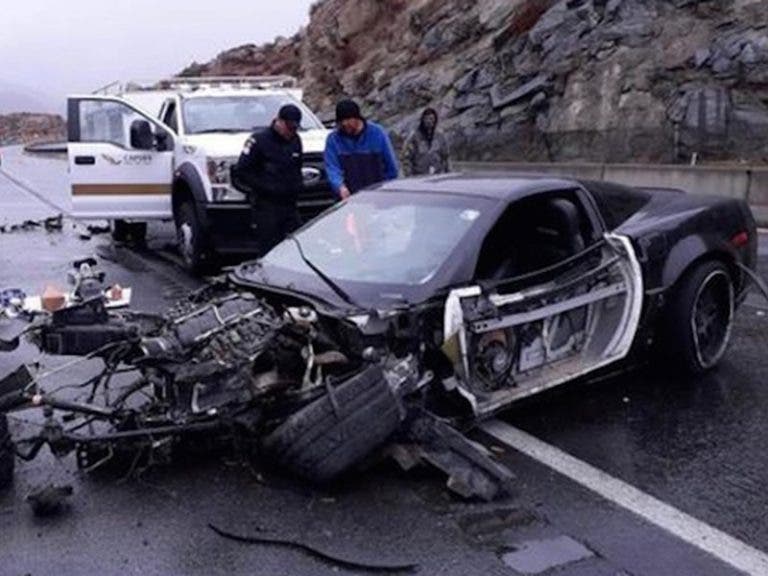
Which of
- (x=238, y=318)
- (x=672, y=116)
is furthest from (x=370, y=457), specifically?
(x=672, y=116)

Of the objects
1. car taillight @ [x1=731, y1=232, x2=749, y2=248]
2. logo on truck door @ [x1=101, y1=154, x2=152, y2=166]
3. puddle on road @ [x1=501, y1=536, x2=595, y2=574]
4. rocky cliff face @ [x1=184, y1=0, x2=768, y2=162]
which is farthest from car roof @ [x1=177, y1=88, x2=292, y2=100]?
rocky cliff face @ [x1=184, y1=0, x2=768, y2=162]

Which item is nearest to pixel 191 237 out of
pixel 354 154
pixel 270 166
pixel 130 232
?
pixel 270 166

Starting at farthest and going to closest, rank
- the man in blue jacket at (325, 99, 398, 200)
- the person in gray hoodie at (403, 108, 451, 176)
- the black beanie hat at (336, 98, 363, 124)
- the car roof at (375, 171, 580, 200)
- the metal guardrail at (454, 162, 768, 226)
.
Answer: the metal guardrail at (454, 162, 768, 226)
the person in gray hoodie at (403, 108, 451, 176)
the man in blue jacket at (325, 99, 398, 200)
the black beanie hat at (336, 98, 363, 124)
the car roof at (375, 171, 580, 200)

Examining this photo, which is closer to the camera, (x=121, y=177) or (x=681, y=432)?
(x=681, y=432)

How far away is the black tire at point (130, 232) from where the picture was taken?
1462cm

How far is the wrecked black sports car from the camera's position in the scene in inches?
187

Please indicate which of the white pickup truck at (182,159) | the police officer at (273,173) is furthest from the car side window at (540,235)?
Result: the white pickup truck at (182,159)

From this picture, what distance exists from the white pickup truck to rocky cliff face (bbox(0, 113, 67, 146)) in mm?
72601

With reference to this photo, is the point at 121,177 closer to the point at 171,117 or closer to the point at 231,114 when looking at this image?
the point at 171,117

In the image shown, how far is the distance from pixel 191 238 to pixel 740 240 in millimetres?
6066

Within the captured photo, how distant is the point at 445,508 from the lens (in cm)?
457

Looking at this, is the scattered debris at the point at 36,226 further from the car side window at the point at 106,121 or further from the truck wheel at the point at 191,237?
the truck wheel at the point at 191,237

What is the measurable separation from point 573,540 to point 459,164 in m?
19.1

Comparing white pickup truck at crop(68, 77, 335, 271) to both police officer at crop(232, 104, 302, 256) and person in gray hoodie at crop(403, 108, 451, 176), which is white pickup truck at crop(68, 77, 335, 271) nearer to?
person in gray hoodie at crop(403, 108, 451, 176)
